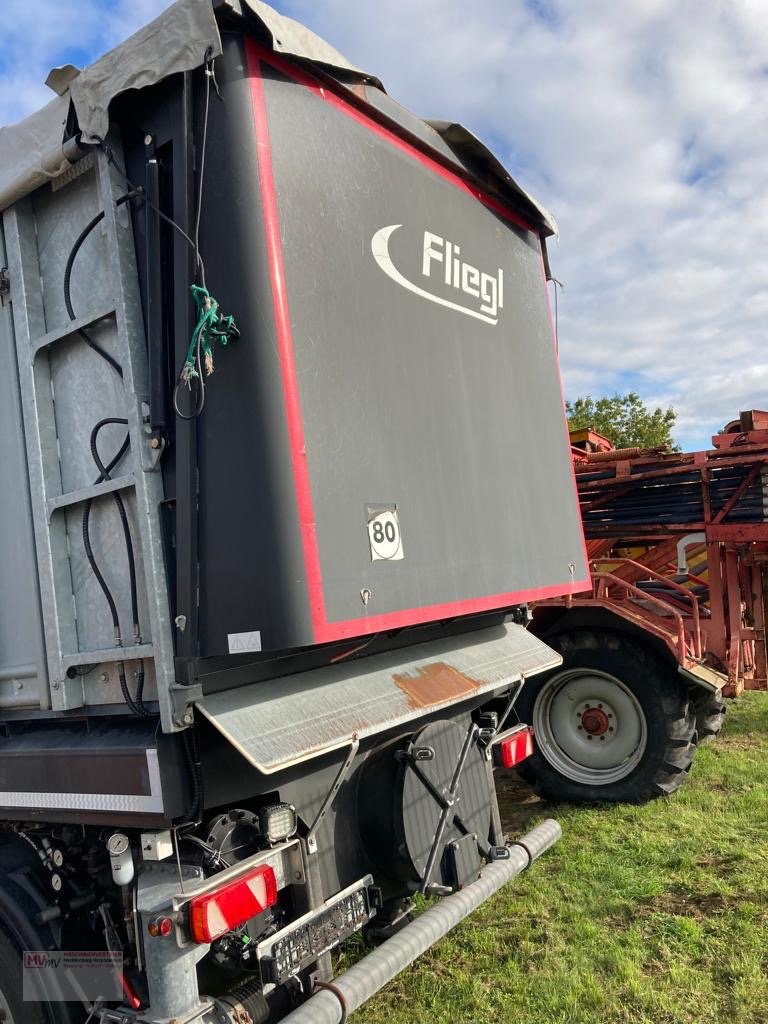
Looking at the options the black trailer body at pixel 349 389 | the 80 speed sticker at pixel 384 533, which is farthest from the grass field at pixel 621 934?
Result: the 80 speed sticker at pixel 384 533

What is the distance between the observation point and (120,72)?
2537mm

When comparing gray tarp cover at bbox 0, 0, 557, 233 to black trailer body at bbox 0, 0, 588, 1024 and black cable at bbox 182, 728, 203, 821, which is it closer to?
black trailer body at bbox 0, 0, 588, 1024

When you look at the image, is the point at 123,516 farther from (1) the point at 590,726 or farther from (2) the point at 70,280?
(1) the point at 590,726

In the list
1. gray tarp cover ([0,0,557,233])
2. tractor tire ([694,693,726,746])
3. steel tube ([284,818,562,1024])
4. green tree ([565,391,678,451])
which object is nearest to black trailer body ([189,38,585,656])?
gray tarp cover ([0,0,557,233])

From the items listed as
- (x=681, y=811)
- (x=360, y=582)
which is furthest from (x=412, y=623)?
(x=681, y=811)

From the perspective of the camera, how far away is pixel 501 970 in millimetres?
3535

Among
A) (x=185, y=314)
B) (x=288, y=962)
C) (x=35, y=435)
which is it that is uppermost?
(x=185, y=314)

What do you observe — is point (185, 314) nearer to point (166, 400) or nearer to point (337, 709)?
point (166, 400)

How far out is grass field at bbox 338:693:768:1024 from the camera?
10.6 feet

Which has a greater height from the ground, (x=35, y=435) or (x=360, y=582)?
(x=35, y=435)

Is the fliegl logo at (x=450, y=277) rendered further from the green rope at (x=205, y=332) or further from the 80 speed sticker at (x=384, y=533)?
the 80 speed sticker at (x=384, y=533)

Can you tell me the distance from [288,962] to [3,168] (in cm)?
295

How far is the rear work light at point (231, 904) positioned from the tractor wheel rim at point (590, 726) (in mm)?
3512

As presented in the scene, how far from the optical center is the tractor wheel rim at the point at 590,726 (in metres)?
5.48
